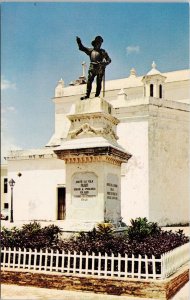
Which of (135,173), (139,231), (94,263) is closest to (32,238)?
(94,263)

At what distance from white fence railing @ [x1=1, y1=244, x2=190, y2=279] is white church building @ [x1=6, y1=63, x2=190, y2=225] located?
14111mm

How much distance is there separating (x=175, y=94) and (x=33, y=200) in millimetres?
13761

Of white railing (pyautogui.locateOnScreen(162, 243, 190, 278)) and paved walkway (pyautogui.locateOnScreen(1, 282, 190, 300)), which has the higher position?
white railing (pyautogui.locateOnScreen(162, 243, 190, 278))

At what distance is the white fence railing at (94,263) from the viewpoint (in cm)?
773

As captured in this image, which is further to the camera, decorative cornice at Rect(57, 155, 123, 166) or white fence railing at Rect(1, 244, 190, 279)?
decorative cornice at Rect(57, 155, 123, 166)

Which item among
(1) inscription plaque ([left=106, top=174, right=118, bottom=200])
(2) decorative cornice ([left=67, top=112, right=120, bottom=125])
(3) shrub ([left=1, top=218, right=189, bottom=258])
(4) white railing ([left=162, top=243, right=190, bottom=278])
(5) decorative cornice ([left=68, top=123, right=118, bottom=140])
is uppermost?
(2) decorative cornice ([left=67, top=112, right=120, bottom=125])

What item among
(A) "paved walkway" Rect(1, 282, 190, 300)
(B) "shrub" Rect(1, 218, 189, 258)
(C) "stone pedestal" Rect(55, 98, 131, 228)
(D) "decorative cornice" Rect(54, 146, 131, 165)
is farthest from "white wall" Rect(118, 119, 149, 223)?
(A) "paved walkway" Rect(1, 282, 190, 300)

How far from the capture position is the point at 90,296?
7.53 metres

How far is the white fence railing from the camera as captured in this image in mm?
7734

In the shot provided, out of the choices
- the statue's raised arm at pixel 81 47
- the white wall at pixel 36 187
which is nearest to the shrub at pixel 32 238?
the statue's raised arm at pixel 81 47

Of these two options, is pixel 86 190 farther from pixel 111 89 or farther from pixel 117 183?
pixel 111 89

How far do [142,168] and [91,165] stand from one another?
1480 cm

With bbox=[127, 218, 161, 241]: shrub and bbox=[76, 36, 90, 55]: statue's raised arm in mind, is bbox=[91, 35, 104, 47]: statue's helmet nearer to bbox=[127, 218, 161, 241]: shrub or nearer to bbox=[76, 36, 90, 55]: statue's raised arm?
bbox=[76, 36, 90, 55]: statue's raised arm

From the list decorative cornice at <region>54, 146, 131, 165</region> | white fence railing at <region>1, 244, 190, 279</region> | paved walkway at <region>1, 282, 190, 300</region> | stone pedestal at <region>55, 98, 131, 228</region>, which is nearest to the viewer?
paved walkway at <region>1, 282, 190, 300</region>
